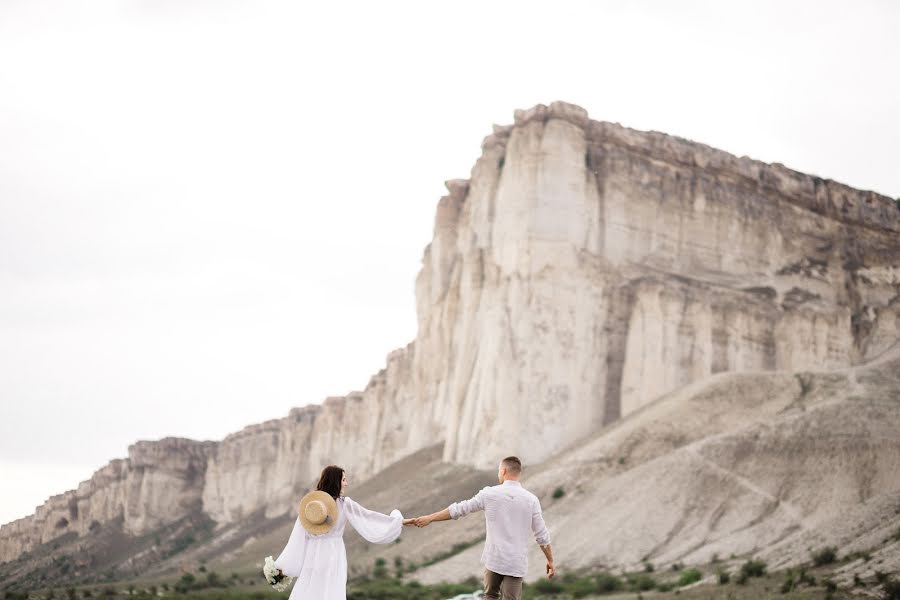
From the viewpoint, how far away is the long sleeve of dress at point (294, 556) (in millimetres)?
9227

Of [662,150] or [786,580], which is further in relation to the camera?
[662,150]

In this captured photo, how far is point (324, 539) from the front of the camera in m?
9.33

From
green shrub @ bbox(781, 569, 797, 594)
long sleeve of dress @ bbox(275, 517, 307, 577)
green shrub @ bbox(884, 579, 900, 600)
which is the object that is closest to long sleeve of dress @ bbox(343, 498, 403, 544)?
long sleeve of dress @ bbox(275, 517, 307, 577)

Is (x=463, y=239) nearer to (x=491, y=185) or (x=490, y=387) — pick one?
(x=491, y=185)

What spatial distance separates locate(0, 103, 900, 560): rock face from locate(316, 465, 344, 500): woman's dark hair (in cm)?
3730

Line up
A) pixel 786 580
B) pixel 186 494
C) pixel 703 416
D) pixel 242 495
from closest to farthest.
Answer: pixel 786 580
pixel 703 416
pixel 242 495
pixel 186 494

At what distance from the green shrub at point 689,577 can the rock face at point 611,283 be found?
68.1ft

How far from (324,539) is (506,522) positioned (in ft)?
4.74

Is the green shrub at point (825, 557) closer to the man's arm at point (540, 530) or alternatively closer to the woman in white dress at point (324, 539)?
the man's arm at point (540, 530)

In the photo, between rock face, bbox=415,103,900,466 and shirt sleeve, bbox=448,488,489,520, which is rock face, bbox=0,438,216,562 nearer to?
rock face, bbox=415,103,900,466

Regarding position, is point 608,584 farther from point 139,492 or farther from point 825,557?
point 139,492

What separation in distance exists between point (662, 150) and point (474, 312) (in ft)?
39.8

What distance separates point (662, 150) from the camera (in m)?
56.4

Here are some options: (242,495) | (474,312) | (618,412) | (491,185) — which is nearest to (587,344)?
(618,412)
